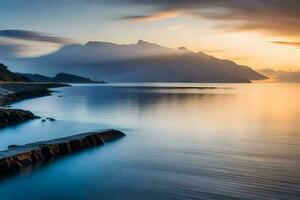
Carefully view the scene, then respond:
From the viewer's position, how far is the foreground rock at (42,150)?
27.4 metres

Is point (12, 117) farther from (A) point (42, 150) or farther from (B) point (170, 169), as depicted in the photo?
(B) point (170, 169)

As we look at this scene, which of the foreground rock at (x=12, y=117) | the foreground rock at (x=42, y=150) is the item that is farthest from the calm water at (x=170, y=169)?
the foreground rock at (x=12, y=117)

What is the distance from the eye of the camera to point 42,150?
3139 centimetres

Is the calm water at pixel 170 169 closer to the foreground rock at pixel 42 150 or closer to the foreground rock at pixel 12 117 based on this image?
the foreground rock at pixel 42 150

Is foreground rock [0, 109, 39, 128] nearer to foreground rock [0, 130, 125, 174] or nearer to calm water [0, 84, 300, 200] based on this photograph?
calm water [0, 84, 300, 200]

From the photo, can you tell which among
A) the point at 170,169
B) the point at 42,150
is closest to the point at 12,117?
the point at 42,150

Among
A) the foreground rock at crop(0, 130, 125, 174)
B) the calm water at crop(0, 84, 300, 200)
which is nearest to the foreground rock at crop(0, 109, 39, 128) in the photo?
the calm water at crop(0, 84, 300, 200)

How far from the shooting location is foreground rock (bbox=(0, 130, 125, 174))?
27438 millimetres

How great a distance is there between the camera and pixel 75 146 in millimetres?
34969

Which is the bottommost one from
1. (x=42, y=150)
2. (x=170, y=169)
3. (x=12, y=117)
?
(x=170, y=169)

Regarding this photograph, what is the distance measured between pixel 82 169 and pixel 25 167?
395 cm

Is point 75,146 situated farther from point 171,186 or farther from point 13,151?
point 171,186

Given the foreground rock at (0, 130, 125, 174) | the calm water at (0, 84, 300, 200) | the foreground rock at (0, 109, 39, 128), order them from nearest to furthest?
the calm water at (0, 84, 300, 200)
the foreground rock at (0, 130, 125, 174)
the foreground rock at (0, 109, 39, 128)

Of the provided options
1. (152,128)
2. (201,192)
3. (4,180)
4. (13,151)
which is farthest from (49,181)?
(152,128)
